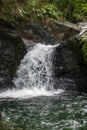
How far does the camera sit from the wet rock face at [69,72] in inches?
822

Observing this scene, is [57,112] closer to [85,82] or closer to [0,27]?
[85,82]

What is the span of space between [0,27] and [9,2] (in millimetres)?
8015

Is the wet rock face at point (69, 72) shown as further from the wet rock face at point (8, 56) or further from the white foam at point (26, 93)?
the wet rock face at point (8, 56)

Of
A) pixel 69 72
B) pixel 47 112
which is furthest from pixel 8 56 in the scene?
pixel 47 112

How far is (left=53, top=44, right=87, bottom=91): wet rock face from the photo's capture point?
822 inches

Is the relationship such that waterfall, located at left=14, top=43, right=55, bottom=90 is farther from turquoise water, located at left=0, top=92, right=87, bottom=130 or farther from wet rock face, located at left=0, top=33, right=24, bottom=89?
turquoise water, located at left=0, top=92, right=87, bottom=130

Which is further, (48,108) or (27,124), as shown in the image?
(48,108)

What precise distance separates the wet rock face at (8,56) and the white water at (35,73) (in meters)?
0.38

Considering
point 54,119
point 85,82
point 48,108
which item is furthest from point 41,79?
point 54,119

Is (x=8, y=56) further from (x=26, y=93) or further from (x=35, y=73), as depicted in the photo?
(x=26, y=93)

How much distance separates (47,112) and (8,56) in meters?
8.59

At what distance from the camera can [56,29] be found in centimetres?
2548

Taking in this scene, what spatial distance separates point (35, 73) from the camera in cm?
2219

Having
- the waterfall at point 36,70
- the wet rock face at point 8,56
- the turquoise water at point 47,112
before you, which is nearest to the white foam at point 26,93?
the waterfall at point 36,70
